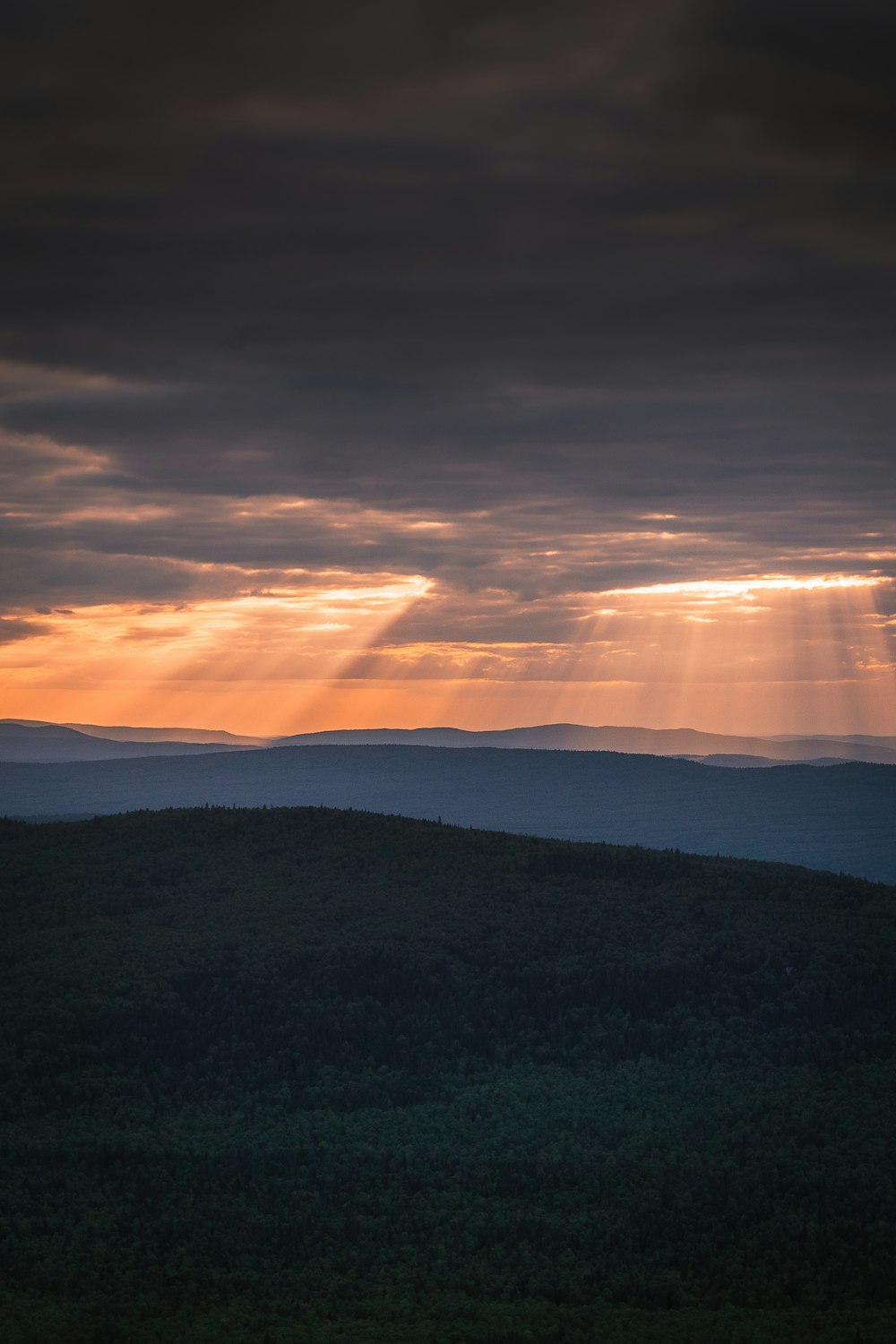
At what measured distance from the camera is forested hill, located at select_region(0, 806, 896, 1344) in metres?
27.5

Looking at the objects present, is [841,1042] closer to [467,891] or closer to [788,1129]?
[788,1129]

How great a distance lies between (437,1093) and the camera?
136 ft

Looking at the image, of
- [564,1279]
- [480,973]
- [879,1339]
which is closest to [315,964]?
[480,973]

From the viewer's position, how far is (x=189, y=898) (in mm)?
58562

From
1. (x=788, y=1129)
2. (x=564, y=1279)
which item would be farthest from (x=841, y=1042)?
(x=564, y=1279)

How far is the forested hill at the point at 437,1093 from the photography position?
90.1ft

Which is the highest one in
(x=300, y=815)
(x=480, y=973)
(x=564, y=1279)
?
(x=300, y=815)

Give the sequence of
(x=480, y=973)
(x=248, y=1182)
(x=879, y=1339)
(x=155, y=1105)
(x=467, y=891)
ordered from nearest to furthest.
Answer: (x=879, y=1339), (x=248, y=1182), (x=155, y=1105), (x=480, y=973), (x=467, y=891)

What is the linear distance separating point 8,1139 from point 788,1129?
23440mm

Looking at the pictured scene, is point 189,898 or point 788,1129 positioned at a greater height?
point 189,898

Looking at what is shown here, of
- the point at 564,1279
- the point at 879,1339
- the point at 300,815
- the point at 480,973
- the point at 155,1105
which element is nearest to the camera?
the point at 879,1339

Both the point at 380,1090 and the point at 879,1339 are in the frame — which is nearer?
the point at 879,1339

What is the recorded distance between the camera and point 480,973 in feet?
164

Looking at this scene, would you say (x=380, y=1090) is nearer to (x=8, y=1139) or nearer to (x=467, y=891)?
(x=8, y=1139)
